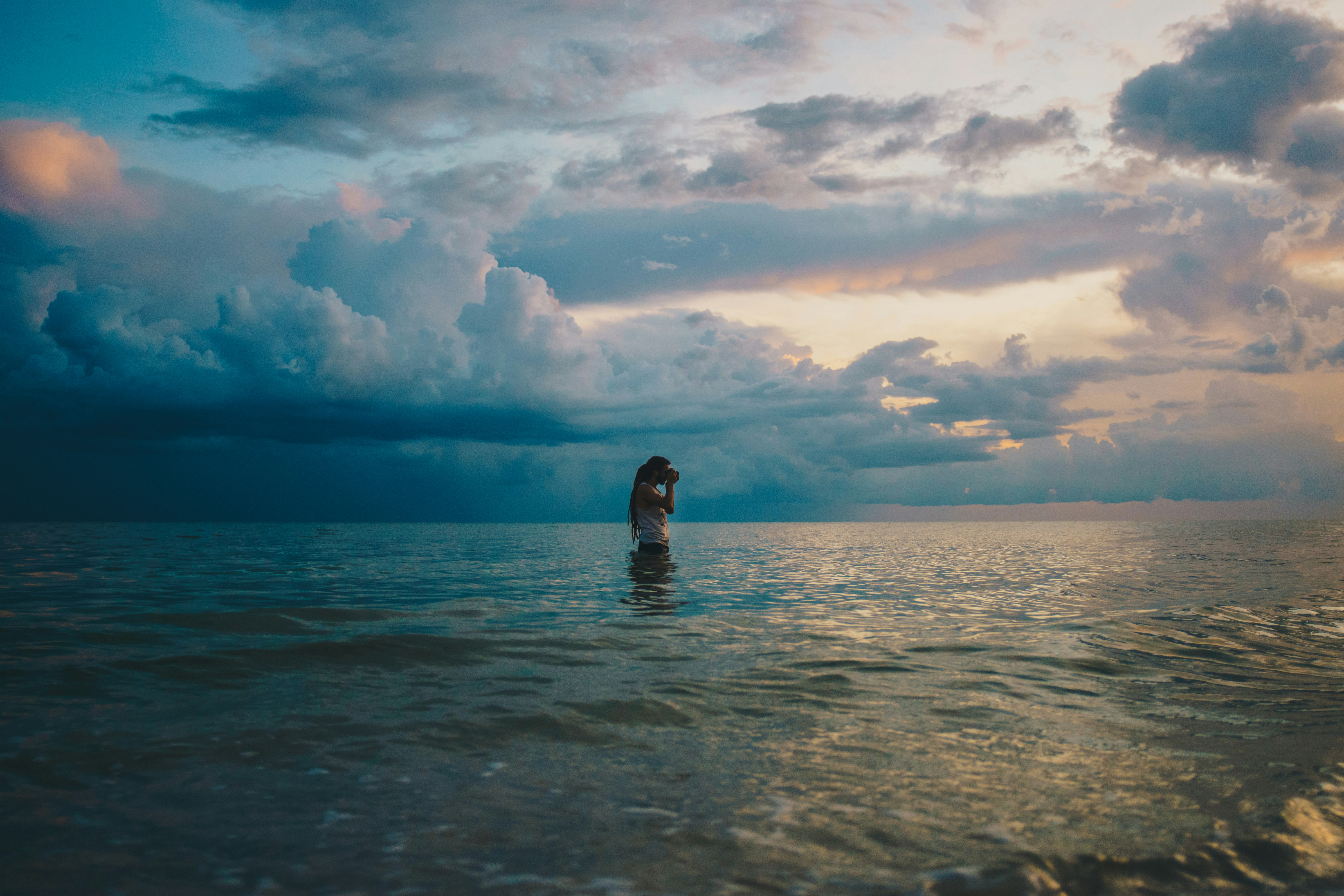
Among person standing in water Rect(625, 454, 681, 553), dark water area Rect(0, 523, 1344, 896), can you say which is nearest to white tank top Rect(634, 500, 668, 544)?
person standing in water Rect(625, 454, 681, 553)

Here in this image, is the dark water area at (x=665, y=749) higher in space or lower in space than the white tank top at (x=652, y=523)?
lower

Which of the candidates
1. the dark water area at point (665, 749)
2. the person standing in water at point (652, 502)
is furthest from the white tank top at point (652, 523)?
the dark water area at point (665, 749)

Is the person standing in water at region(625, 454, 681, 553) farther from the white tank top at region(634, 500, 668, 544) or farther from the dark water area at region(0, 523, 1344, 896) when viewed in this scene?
the dark water area at region(0, 523, 1344, 896)

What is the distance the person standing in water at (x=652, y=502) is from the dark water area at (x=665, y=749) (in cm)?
392

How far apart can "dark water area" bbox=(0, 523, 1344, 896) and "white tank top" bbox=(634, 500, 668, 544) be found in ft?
13.6

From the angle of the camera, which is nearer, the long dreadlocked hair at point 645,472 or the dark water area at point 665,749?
the dark water area at point 665,749

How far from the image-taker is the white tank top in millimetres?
17266

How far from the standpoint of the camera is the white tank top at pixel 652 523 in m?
17.3

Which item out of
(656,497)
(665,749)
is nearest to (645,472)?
(656,497)

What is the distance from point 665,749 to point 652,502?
11813 mm

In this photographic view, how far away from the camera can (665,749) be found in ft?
16.9

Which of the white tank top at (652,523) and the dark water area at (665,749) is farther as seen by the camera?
the white tank top at (652,523)

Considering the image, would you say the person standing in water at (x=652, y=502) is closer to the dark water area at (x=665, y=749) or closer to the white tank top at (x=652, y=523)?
the white tank top at (x=652, y=523)

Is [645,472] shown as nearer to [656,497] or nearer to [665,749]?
[656,497]
